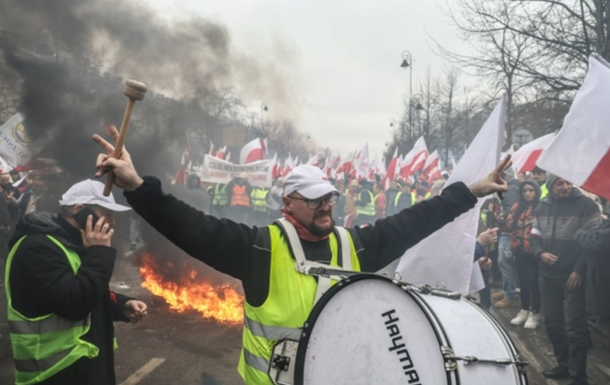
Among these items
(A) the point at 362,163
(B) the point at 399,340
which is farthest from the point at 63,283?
(A) the point at 362,163

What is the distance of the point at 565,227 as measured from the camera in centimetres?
594

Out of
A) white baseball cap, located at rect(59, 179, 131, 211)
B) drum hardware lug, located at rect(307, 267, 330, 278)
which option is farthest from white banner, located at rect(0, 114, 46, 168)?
drum hardware lug, located at rect(307, 267, 330, 278)

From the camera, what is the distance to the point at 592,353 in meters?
6.53

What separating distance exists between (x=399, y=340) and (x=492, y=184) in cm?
138

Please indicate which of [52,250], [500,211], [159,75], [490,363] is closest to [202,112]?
[159,75]

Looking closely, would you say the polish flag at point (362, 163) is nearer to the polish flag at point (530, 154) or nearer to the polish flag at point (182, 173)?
the polish flag at point (182, 173)

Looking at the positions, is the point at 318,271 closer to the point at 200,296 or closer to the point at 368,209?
the point at 200,296

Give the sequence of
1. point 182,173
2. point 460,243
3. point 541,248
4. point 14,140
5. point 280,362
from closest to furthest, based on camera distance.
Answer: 1. point 280,362
2. point 460,243
3. point 541,248
4. point 14,140
5. point 182,173

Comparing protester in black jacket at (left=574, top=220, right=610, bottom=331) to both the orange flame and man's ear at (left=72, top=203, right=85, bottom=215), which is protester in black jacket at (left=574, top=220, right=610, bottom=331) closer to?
the orange flame

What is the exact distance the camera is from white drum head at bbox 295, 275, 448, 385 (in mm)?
2180

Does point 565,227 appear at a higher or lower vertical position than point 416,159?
lower

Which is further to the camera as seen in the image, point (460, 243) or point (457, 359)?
point (460, 243)

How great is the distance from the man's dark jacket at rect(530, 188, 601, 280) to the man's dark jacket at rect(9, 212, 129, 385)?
471 cm

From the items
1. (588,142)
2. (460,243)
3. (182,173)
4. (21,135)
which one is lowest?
(460,243)
